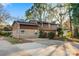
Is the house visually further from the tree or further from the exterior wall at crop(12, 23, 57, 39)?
the tree

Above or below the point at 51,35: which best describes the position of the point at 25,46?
below

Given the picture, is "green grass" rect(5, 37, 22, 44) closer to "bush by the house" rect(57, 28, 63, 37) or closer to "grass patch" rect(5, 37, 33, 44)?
"grass patch" rect(5, 37, 33, 44)

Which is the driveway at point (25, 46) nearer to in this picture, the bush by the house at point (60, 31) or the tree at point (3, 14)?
the bush by the house at point (60, 31)

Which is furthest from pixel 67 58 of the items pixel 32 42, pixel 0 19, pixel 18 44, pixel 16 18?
pixel 0 19

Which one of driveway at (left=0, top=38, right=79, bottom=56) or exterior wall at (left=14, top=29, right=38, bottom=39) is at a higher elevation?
exterior wall at (left=14, top=29, right=38, bottom=39)

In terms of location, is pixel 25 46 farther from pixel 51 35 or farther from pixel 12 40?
pixel 51 35

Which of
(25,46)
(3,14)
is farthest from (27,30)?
(3,14)

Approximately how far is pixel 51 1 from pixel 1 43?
0.75 metres

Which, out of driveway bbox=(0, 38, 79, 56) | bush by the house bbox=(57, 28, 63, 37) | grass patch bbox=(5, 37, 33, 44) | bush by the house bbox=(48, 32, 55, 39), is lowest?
driveway bbox=(0, 38, 79, 56)

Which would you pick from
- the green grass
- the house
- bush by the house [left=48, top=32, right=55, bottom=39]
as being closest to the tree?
the house

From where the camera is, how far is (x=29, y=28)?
92.0 inches

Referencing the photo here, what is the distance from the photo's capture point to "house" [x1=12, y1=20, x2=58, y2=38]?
2.33 metres

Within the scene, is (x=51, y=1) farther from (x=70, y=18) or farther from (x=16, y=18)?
(x=16, y=18)

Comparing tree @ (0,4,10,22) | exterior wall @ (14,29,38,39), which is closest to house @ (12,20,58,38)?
exterior wall @ (14,29,38,39)
